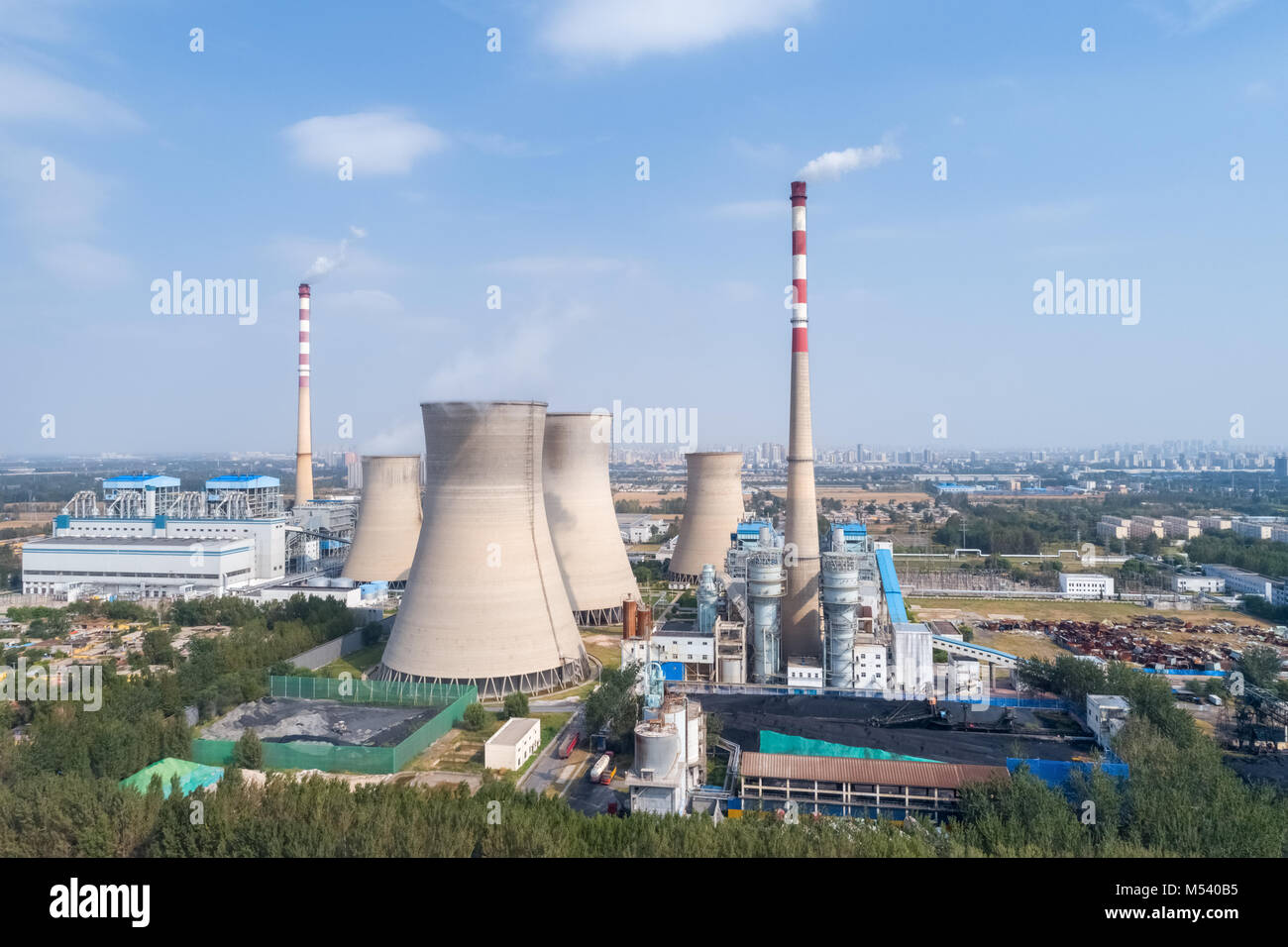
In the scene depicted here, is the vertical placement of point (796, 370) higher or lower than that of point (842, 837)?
higher

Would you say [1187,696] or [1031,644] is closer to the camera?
[1187,696]

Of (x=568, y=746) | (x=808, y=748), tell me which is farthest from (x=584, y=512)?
(x=808, y=748)

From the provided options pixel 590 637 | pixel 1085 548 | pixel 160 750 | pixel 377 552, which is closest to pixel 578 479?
pixel 590 637

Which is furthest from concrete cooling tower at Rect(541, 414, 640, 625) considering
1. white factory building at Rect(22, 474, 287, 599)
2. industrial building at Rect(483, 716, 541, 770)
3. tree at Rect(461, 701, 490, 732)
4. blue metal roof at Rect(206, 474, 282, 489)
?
blue metal roof at Rect(206, 474, 282, 489)

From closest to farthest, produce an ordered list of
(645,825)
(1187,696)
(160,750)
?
(645,825) < (160,750) < (1187,696)

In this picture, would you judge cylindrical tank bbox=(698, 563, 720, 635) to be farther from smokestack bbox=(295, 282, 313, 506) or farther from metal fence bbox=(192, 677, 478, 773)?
smokestack bbox=(295, 282, 313, 506)

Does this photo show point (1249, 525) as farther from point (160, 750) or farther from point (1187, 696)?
point (160, 750)

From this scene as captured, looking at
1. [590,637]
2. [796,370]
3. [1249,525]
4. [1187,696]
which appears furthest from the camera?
[1249,525]

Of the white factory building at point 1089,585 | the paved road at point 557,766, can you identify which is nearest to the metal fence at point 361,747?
the paved road at point 557,766
